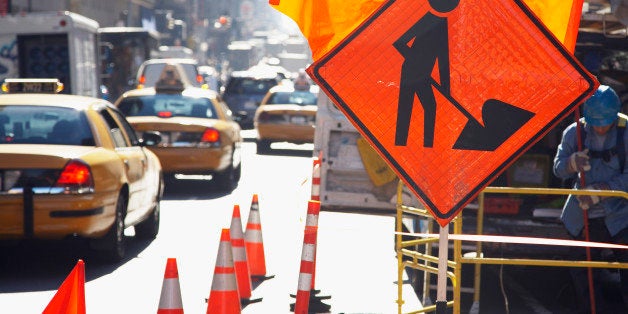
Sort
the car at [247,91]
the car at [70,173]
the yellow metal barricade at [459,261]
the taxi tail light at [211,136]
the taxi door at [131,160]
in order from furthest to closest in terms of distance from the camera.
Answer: the car at [247,91] < the taxi tail light at [211,136] < the taxi door at [131,160] < the car at [70,173] < the yellow metal barricade at [459,261]

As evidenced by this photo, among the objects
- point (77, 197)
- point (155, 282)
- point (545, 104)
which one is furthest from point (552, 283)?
point (545, 104)

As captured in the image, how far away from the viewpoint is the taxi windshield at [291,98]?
93.8 feet

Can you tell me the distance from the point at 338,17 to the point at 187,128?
12.2 m

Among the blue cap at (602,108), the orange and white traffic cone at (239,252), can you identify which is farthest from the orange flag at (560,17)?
the orange and white traffic cone at (239,252)

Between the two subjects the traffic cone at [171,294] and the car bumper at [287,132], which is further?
the car bumper at [287,132]

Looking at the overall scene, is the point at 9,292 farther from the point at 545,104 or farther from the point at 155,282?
the point at 545,104

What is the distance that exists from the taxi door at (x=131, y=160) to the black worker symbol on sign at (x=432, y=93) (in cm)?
631

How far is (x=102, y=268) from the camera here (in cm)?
1128

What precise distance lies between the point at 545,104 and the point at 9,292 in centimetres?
549

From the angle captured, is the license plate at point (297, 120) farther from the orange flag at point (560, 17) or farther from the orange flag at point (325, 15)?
the orange flag at point (560, 17)

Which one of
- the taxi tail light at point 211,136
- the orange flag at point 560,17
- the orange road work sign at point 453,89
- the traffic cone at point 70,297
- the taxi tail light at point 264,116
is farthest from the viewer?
the taxi tail light at point 264,116

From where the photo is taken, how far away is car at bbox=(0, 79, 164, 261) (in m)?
10.4

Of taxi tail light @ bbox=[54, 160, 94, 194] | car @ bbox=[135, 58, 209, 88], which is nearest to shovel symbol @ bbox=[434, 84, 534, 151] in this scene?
taxi tail light @ bbox=[54, 160, 94, 194]

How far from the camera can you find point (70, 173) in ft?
34.7
